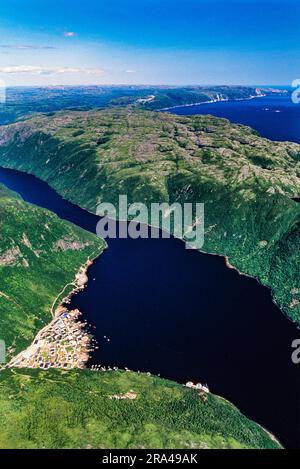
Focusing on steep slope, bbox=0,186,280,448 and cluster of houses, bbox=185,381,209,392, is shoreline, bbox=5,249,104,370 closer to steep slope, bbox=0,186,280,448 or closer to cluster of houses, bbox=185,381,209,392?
steep slope, bbox=0,186,280,448

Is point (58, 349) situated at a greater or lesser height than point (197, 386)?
greater

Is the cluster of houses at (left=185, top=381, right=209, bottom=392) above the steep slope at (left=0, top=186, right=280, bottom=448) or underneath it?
underneath

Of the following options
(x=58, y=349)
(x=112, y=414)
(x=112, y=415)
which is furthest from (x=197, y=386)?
(x=58, y=349)

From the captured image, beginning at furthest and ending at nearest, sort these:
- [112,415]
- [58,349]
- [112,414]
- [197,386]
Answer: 1. [58,349]
2. [197,386]
3. [112,414]
4. [112,415]

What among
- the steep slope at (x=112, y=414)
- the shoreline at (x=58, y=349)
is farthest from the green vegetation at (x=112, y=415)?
the shoreline at (x=58, y=349)

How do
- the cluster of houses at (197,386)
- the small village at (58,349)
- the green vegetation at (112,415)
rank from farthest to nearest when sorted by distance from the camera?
the small village at (58,349) < the cluster of houses at (197,386) < the green vegetation at (112,415)

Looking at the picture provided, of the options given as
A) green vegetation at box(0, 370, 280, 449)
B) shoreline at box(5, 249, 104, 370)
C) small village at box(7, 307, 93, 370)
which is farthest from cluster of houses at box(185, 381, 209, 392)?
small village at box(7, 307, 93, 370)

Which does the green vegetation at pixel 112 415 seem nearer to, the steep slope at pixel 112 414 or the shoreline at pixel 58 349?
the steep slope at pixel 112 414

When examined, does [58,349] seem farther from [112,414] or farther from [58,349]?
[112,414]
